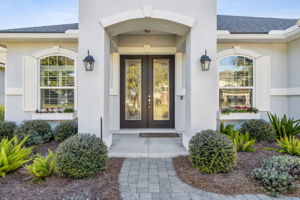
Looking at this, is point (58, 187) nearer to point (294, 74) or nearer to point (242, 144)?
point (242, 144)

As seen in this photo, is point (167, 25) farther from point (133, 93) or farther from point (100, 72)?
point (133, 93)

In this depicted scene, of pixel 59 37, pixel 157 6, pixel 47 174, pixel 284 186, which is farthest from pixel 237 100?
pixel 59 37

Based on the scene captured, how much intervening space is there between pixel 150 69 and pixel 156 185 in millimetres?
4140

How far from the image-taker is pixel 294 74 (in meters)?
5.09

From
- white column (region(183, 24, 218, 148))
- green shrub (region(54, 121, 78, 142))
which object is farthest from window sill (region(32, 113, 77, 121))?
white column (region(183, 24, 218, 148))

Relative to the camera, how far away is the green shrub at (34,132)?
4418 mm

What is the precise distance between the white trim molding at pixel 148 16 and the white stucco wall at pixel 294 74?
12.2 feet

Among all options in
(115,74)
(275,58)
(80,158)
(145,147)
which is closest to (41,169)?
(80,158)

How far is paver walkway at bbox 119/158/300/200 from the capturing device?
7.63 feet

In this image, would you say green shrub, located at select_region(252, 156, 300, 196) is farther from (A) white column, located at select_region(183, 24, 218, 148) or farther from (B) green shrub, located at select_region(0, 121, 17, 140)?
(B) green shrub, located at select_region(0, 121, 17, 140)

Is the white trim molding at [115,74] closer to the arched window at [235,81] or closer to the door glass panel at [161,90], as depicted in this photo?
the door glass panel at [161,90]

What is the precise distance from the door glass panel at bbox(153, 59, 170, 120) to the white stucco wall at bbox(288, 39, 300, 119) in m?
3.91

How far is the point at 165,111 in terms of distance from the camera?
19.7 ft

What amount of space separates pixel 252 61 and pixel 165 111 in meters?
3.33
